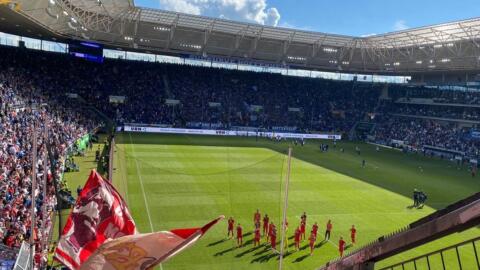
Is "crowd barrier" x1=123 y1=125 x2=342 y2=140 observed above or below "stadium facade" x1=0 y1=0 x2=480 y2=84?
below

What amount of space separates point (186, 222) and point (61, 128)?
17.1m

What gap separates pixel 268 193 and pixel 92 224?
54.6 ft

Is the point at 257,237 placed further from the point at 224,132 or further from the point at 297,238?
the point at 224,132

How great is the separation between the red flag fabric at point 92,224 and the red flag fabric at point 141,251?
1496 mm

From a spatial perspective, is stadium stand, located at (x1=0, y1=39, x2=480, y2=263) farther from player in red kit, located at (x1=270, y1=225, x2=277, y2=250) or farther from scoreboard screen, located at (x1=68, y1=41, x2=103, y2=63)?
player in red kit, located at (x1=270, y1=225, x2=277, y2=250)

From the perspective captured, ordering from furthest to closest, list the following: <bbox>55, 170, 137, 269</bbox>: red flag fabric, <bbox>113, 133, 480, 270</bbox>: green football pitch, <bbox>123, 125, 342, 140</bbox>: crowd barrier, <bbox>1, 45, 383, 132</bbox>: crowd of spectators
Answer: <bbox>1, 45, 383, 132</bbox>: crowd of spectators
<bbox>123, 125, 342, 140</bbox>: crowd barrier
<bbox>113, 133, 480, 270</bbox>: green football pitch
<bbox>55, 170, 137, 269</bbox>: red flag fabric

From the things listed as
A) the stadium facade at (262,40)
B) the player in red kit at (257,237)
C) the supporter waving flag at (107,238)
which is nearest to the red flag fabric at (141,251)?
the supporter waving flag at (107,238)

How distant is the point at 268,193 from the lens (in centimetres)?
2267

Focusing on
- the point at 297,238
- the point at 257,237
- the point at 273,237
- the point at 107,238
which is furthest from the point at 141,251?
the point at 297,238

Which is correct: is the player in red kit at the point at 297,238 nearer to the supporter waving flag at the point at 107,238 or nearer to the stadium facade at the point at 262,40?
the supporter waving flag at the point at 107,238

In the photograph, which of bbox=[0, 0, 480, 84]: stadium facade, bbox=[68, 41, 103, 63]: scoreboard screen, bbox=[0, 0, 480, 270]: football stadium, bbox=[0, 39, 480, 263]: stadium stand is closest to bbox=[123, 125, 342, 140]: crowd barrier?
bbox=[0, 0, 480, 270]: football stadium

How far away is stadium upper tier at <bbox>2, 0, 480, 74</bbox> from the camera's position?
129ft

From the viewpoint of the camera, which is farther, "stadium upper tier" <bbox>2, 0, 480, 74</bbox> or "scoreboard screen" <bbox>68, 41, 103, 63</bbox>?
"scoreboard screen" <bbox>68, 41, 103, 63</bbox>

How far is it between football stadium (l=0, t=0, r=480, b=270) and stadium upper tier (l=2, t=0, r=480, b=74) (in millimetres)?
222
